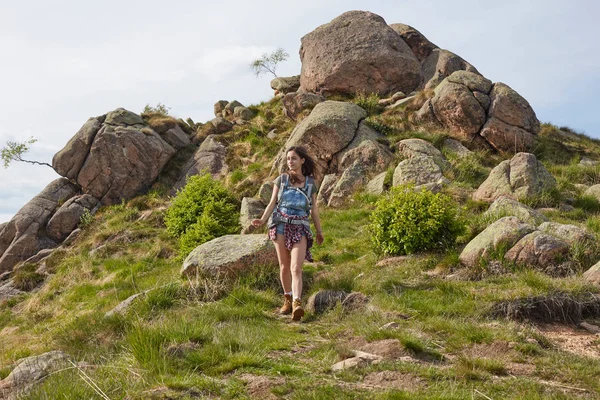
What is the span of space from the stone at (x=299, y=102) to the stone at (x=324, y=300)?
1568cm

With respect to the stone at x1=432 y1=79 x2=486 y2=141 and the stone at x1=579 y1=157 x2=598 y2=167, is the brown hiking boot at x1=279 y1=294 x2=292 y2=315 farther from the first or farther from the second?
the stone at x1=579 y1=157 x2=598 y2=167

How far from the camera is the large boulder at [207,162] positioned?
23875 mm

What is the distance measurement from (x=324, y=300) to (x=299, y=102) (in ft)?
52.4

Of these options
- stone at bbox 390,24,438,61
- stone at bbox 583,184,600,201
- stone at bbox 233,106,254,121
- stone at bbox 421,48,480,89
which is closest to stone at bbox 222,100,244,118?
stone at bbox 233,106,254,121

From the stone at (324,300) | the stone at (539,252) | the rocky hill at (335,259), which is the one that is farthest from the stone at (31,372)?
the stone at (539,252)

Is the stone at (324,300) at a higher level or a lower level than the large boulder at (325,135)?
lower

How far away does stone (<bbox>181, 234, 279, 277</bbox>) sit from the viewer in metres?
9.93

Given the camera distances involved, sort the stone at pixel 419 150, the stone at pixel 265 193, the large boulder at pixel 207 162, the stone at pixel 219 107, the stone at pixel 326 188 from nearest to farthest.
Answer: the stone at pixel 265 193, the stone at pixel 419 150, the stone at pixel 326 188, the large boulder at pixel 207 162, the stone at pixel 219 107

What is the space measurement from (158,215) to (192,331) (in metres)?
14.6

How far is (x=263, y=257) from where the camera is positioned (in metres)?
10.1

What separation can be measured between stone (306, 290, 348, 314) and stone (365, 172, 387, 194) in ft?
27.0

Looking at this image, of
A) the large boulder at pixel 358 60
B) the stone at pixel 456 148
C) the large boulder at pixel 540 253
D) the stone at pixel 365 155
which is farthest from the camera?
the large boulder at pixel 358 60

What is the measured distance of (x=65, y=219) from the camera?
2272 cm

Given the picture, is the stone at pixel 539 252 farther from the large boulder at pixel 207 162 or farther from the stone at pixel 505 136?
the large boulder at pixel 207 162
